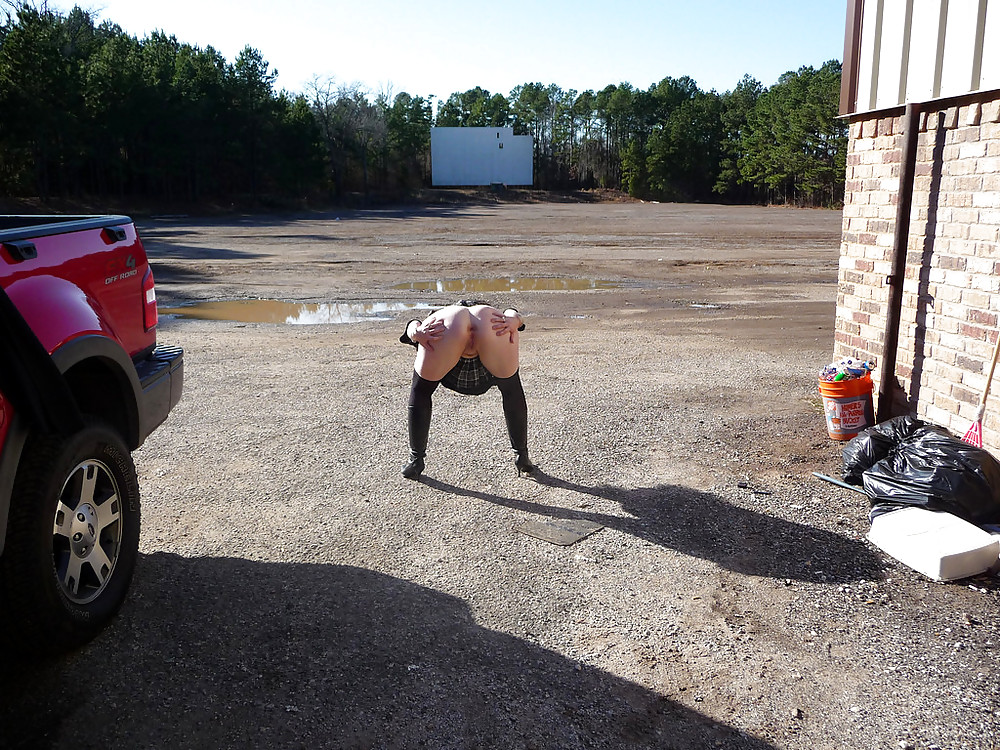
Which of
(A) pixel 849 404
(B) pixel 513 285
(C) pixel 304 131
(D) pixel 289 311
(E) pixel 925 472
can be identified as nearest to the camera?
(E) pixel 925 472

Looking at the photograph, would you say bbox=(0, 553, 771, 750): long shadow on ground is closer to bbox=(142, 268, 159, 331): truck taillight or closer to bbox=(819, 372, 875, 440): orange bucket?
bbox=(142, 268, 159, 331): truck taillight

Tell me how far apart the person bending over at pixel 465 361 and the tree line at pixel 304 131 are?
1540 inches

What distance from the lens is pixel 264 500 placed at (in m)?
5.35

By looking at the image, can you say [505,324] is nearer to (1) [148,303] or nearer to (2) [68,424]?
(1) [148,303]

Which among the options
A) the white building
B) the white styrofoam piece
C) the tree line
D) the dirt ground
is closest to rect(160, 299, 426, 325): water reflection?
the dirt ground

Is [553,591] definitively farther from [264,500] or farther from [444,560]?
[264,500]

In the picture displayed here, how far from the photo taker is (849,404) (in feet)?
21.2

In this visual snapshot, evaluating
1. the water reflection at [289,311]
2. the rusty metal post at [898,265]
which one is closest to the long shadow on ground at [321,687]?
the rusty metal post at [898,265]

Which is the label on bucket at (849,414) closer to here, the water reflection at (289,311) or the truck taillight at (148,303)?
the truck taillight at (148,303)

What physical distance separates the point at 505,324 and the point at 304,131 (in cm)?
5614

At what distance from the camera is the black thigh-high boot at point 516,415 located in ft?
18.8

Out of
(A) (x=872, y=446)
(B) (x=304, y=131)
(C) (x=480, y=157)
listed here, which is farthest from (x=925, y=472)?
(C) (x=480, y=157)

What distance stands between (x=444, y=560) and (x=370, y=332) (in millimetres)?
7530

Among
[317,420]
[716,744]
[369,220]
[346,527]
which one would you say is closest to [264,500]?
[346,527]
